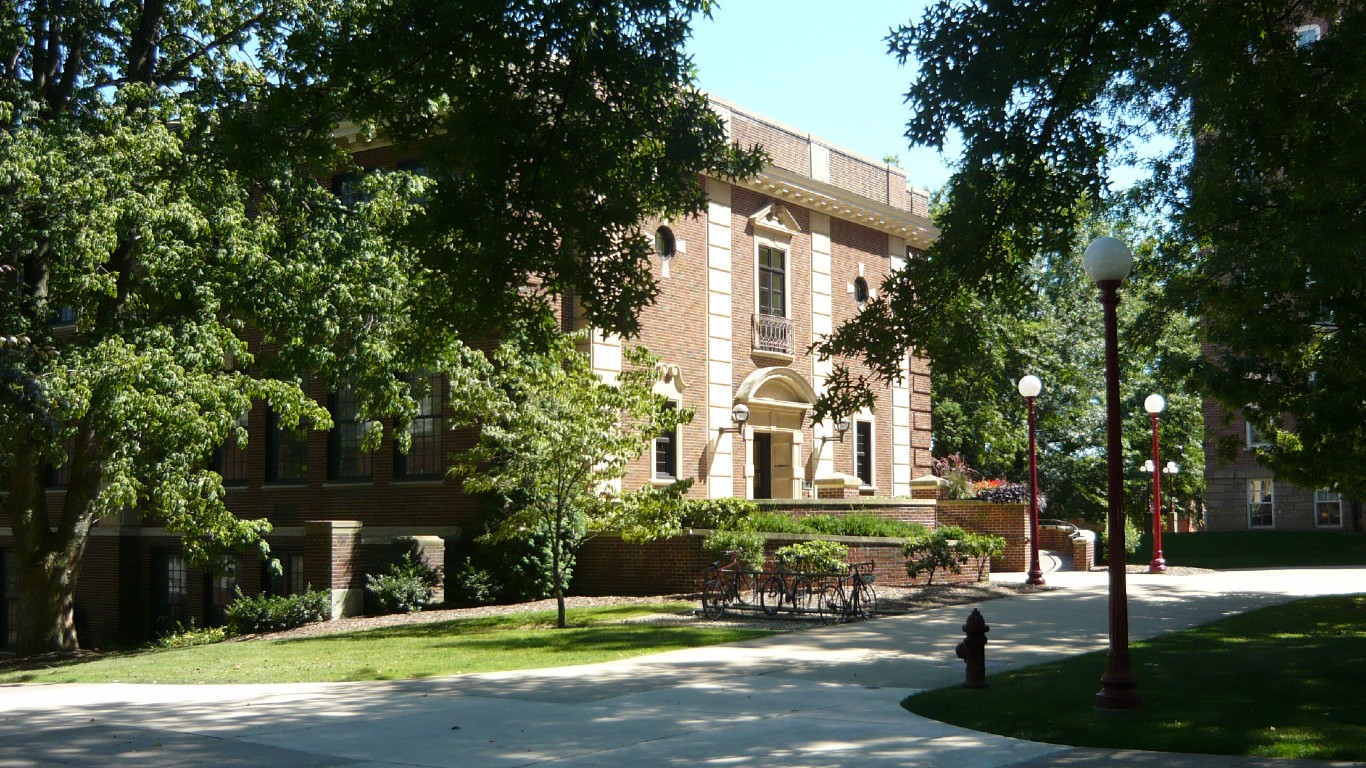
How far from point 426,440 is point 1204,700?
17657 mm

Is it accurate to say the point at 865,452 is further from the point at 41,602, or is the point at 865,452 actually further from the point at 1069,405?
the point at 41,602

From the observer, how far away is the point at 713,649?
15328 mm

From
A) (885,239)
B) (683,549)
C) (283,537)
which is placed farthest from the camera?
(885,239)

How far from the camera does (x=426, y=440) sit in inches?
999

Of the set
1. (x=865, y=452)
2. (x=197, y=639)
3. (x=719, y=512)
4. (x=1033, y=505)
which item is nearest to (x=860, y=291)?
(x=865, y=452)

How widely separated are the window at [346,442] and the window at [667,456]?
604 centimetres

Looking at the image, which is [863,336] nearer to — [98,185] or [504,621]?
[504,621]

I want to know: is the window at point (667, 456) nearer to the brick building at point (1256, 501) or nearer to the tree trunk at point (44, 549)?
the tree trunk at point (44, 549)

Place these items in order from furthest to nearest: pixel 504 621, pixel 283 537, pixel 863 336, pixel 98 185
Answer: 1. pixel 283 537
2. pixel 504 621
3. pixel 98 185
4. pixel 863 336

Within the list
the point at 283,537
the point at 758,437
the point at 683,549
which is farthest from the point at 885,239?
the point at 283,537

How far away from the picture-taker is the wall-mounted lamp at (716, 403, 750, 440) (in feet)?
87.5

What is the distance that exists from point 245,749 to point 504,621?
10346mm

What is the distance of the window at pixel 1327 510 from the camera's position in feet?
138

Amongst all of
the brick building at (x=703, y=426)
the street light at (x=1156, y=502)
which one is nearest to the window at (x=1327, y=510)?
the street light at (x=1156, y=502)
